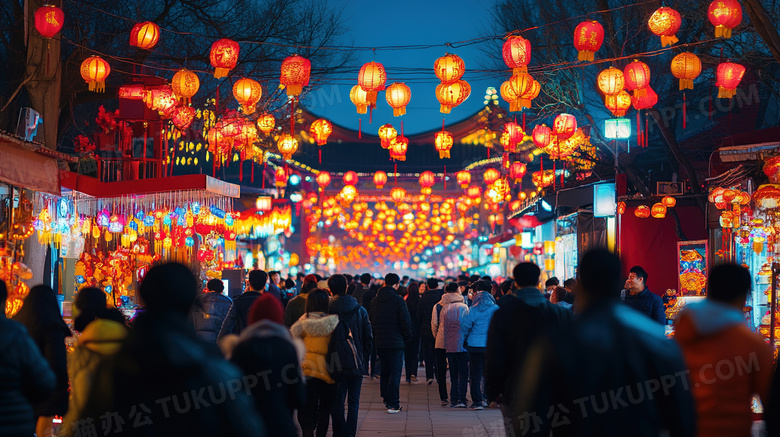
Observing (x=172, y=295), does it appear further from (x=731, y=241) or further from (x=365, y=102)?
(x=731, y=241)

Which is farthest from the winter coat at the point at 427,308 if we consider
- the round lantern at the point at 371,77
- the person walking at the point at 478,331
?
the round lantern at the point at 371,77

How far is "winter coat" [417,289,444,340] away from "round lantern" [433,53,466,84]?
130 inches

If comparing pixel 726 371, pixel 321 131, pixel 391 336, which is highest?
pixel 321 131

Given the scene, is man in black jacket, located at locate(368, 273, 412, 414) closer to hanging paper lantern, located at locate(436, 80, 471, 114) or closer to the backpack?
the backpack

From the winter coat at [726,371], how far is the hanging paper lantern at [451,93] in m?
8.32

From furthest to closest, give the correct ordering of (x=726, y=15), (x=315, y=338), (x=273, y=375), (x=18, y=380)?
(x=726, y=15), (x=315, y=338), (x=273, y=375), (x=18, y=380)

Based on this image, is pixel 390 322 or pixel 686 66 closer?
pixel 390 322

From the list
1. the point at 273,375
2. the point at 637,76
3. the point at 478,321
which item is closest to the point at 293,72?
the point at 478,321

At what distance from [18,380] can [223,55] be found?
26.9 ft

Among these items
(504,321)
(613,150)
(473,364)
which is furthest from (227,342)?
(613,150)

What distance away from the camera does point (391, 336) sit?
1020 cm

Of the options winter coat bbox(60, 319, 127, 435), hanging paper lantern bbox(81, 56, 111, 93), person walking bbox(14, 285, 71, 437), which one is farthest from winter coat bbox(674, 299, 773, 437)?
hanging paper lantern bbox(81, 56, 111, 93)

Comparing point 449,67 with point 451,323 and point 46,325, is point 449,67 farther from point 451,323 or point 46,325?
point 46,325

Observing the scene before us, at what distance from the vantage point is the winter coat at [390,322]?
10180mm
